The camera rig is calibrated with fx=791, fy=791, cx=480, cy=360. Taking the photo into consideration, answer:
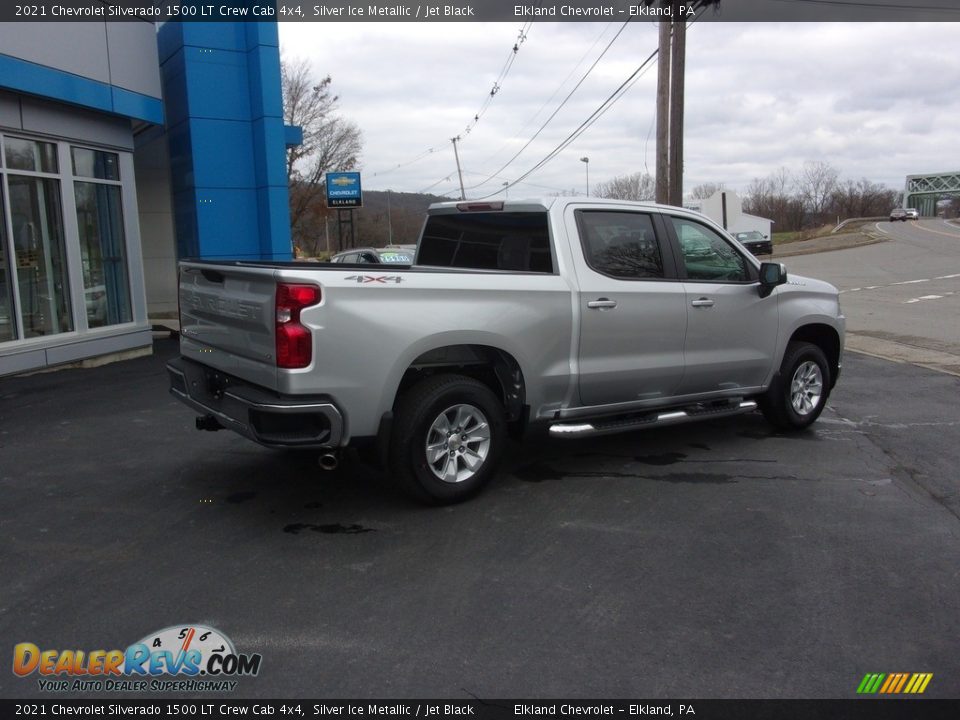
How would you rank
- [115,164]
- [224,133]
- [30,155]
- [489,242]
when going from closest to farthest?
[489,242] < [30,155] < [115,164] < [224,133]

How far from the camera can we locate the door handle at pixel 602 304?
18.5 ft

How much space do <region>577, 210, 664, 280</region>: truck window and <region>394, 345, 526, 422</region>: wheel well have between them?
1.02m

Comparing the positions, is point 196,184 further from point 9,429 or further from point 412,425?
point 412,425

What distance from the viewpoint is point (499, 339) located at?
518 centimetres

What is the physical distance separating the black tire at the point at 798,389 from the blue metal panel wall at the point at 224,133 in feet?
39.0

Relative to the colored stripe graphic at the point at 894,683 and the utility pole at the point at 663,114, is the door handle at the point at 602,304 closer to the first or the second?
the colored stripe graphic at the point at 894,683

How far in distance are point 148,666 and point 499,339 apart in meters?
2.79

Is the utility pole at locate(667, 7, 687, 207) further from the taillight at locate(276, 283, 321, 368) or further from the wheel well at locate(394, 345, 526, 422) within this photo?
the taillight at locate(276, 283, 321, 368)

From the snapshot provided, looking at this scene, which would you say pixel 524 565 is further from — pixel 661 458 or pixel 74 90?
pixel 74 90

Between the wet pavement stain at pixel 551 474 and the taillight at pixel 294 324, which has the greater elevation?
the taillight at pixel 294 324

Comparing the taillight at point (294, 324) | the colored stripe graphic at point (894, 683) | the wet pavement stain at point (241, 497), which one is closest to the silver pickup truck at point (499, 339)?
the taillight at point (294, 324)

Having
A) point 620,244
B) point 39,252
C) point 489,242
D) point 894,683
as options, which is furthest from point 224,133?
point 894,683

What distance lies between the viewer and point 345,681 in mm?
3154

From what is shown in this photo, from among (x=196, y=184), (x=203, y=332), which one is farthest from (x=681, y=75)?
(x=203, y=332)
